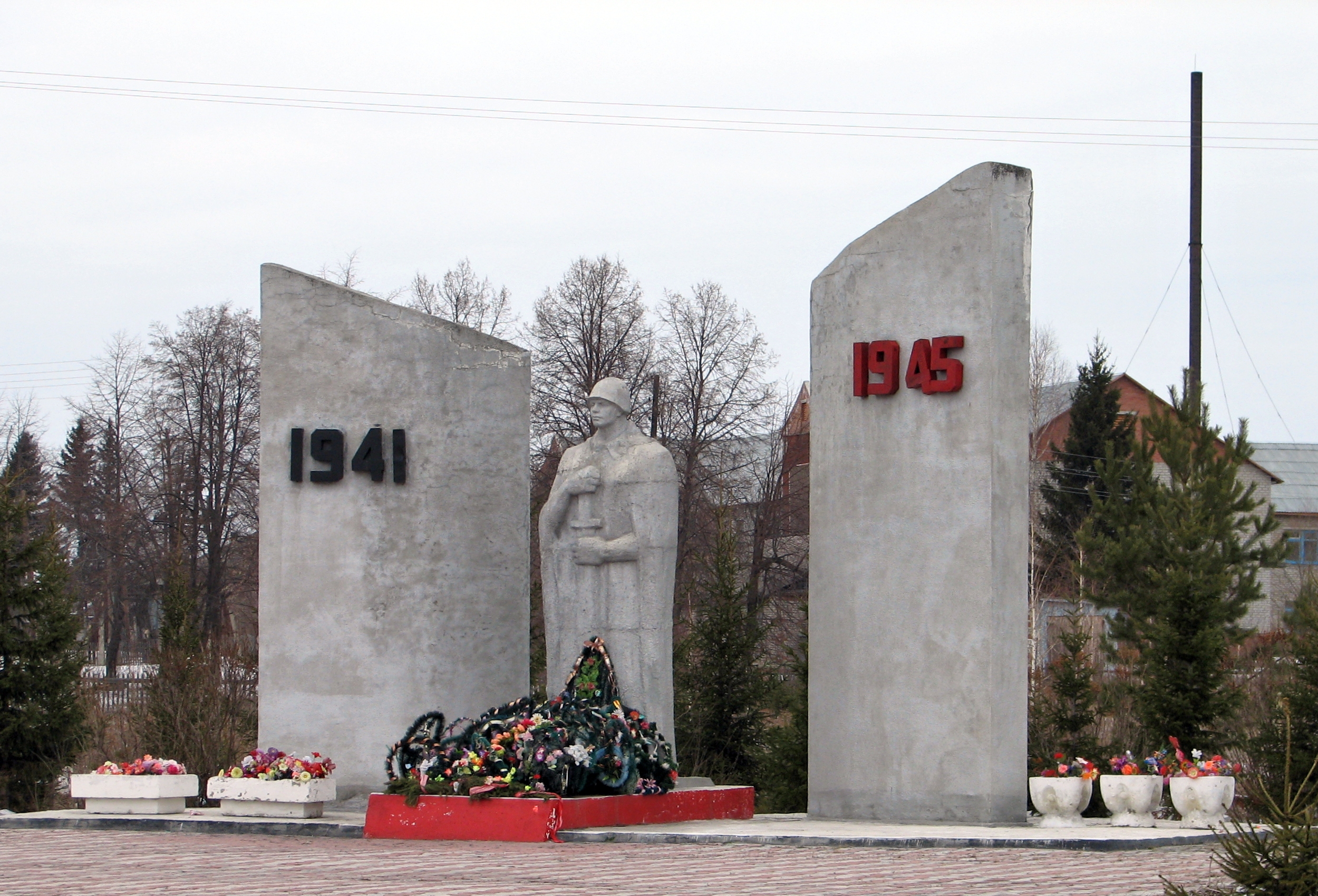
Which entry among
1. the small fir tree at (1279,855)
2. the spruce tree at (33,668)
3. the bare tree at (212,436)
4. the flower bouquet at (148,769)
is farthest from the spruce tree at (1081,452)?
the small fir tree at (1279,855)

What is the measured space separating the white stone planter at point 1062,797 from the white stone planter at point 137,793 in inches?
257

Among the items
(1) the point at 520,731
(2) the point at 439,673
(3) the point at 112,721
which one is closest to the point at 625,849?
(1) the point at 520,731

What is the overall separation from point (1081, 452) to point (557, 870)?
3868 centimetres

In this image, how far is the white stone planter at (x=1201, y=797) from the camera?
12.4m

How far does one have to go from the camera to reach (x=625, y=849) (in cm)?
1098

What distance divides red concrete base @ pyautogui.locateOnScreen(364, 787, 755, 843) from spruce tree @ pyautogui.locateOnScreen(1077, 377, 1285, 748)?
8773mm

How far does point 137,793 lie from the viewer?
13.6 metres

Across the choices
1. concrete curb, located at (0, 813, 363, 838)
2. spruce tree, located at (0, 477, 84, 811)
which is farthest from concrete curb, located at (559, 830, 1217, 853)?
spruce tree, located at (0, 477, 84, 811)

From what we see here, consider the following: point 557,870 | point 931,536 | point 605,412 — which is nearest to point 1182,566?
point 931,536

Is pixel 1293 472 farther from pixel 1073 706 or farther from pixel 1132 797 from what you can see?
pixel 1132 797

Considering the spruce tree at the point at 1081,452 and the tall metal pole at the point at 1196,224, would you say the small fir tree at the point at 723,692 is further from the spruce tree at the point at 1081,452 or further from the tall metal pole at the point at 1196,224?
the spruce tree at the point at 1081,452

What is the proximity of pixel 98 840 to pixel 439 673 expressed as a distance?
11.0 feet

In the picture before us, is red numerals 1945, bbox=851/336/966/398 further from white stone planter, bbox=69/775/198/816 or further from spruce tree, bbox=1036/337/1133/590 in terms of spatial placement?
spruce tree, bbox=1036/337/1133/590

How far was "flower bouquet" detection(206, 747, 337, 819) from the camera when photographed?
520 inches
